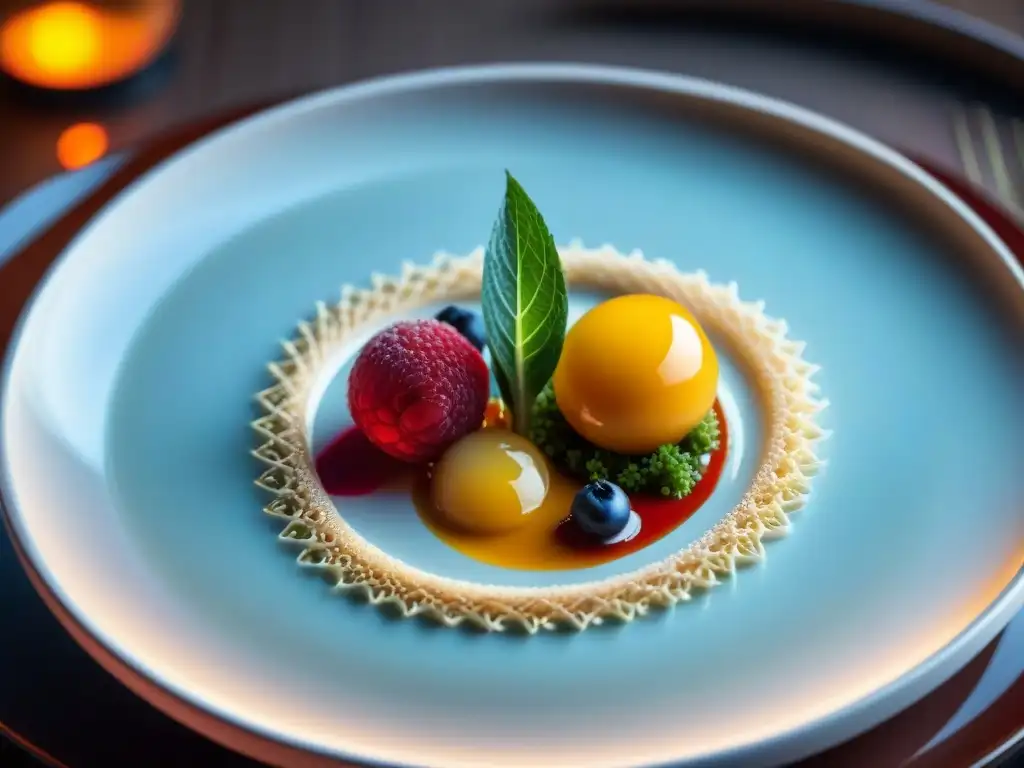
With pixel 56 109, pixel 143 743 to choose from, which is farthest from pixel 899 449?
pixel 56 109

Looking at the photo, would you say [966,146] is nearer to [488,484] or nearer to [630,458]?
[630,458]

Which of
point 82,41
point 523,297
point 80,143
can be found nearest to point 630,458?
point 523,297

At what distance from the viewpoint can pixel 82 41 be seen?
1877 millimetres

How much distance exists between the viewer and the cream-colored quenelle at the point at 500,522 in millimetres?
1004

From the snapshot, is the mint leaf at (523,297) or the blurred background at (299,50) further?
the blurred background at (299,50)

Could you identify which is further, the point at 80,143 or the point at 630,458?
the point at 80,143

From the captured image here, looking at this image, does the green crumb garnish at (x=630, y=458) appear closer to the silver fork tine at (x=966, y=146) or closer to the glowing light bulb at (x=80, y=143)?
the silver fork tine at (x=966, y=146)

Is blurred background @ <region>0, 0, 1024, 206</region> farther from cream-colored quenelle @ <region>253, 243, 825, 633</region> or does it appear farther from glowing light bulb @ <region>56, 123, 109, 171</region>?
cream-colored quenelle @ <region>253, 243, 825, 633</region>

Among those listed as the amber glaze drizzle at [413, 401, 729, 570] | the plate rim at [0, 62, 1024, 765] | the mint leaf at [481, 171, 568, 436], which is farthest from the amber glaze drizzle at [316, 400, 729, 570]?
the plate rim at [0, 62, 1024, 765]

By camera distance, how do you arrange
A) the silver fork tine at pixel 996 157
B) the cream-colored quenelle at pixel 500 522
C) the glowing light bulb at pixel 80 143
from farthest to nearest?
the glowing light bulb at pixel 80 143 → the silver fork tine at pixel 996 157 → the cream-colored quenelle at pixel 500 522

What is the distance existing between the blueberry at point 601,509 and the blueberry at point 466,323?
25 cm

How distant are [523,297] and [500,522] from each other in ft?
0.66

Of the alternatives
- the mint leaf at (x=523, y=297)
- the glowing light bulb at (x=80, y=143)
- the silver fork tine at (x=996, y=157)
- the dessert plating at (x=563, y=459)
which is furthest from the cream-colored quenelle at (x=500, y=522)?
the glowing light bulb at (x=80, y=143)

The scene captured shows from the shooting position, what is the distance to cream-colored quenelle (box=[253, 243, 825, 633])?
1004 millimetres
